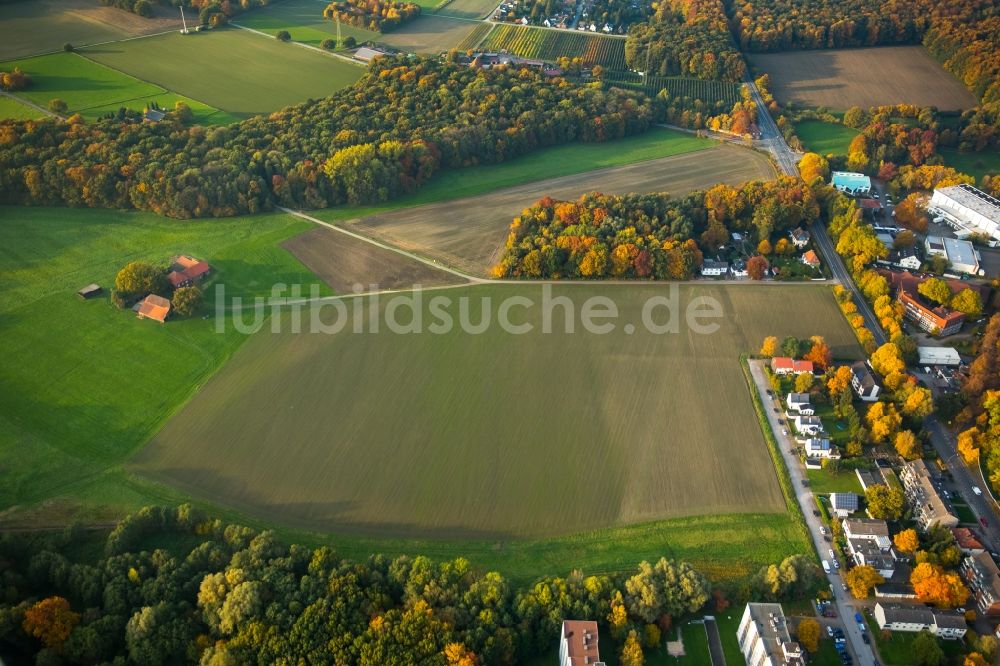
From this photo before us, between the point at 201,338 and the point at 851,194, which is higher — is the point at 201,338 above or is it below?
below

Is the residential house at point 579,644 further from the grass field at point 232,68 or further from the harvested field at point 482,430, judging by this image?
the grass field at point 232,68

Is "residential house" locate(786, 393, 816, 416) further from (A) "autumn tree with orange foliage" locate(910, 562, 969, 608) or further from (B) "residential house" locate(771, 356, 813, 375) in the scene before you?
(A) "autumn tree with orange foliage" locate(910, 562, 969, 608)

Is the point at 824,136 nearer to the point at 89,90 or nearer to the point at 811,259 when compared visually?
the point at 811,259

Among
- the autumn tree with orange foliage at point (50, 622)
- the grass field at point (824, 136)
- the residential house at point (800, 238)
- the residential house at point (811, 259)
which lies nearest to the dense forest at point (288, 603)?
the autumn tree with orange foliage at point (50, 622)

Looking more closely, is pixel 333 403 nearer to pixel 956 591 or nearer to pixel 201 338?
pixel 201 338

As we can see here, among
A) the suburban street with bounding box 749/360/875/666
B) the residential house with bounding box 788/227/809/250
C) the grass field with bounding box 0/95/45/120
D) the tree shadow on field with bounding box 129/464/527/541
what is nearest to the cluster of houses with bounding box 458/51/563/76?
the residential house with bounding box 788/227/809/250

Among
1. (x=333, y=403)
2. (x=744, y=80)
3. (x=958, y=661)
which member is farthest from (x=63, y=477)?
(x=744, y=80)

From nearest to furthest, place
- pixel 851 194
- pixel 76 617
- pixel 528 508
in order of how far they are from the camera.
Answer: pixel 76 617, pixel 528 508, pixel 851 194
